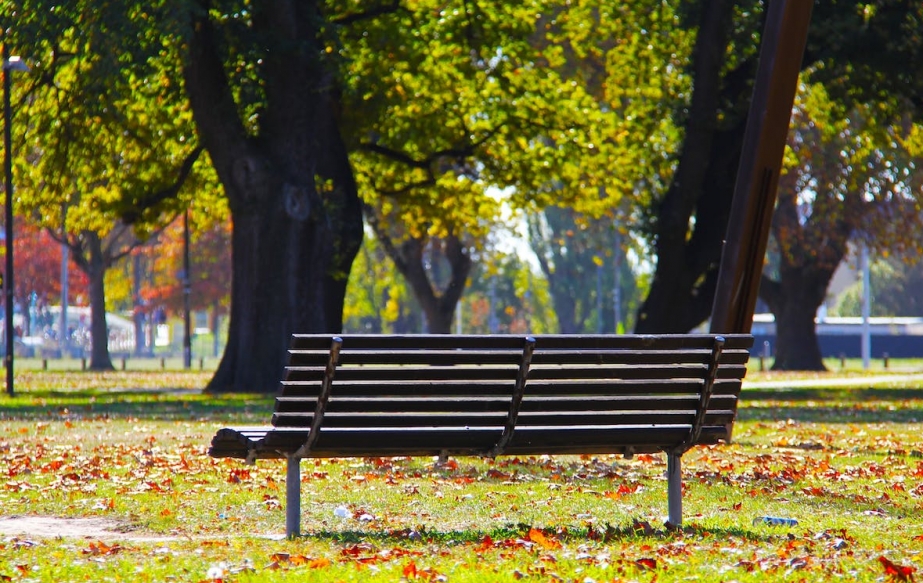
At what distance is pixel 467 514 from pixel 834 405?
50.3ft

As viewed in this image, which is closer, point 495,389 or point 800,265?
point 495,389

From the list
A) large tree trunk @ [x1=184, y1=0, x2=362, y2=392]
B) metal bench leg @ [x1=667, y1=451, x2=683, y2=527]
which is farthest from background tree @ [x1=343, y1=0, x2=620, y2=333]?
metal bench leg @ [x1=667, y1=451, x2=683, y2=527]

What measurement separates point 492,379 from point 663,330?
17165 millimetres

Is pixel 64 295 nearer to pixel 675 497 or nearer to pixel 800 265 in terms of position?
pixel 800 265

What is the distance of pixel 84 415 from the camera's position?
19891 mm

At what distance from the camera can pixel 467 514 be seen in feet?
27.4

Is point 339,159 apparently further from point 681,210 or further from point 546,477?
point 546,477

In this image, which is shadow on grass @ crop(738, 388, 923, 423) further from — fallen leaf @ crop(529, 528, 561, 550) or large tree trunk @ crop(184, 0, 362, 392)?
fallen leaf @ crop(529, 528, 561, 550)

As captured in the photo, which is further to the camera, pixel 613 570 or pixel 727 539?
pixel 727 539

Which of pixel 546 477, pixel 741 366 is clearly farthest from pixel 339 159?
pixel 741 366

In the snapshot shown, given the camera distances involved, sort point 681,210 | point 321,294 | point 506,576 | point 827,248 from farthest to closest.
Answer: point 827,248 < point 321,294 < point 681,210 < point 506,576

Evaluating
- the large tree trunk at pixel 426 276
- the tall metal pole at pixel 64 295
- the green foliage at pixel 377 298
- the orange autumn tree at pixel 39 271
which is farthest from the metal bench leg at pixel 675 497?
the orange autumn tree at pixel 39 271

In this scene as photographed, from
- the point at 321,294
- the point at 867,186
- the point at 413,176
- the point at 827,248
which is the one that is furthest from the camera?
the point at 827,248

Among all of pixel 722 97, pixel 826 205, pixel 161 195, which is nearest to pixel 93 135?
pixel 161 195
